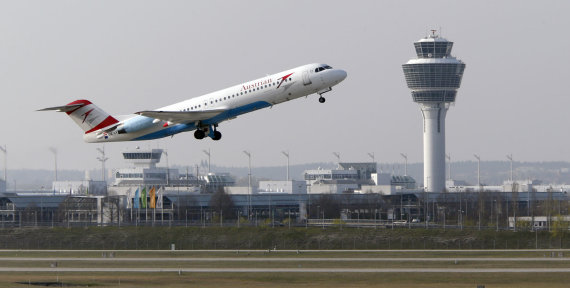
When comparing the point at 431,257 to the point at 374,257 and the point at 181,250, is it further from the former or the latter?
the point at 181,250

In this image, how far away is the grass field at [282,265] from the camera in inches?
3814

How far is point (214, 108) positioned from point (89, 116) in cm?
1517

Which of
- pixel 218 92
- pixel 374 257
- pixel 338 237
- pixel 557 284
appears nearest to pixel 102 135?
pixel 218 92

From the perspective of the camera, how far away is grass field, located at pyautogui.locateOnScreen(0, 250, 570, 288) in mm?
96875

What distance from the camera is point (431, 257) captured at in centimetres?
12662

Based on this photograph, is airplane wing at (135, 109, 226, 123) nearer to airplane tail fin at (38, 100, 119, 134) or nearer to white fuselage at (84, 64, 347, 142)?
white fuselage at (84, 64, 347, 142)

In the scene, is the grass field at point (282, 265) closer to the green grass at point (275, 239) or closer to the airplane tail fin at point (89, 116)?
the green grass at point (275, 239)

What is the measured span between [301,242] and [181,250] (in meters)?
19.1

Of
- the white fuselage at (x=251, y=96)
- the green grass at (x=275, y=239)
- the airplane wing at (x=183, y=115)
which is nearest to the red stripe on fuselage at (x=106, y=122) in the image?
the white fuselage at (x=251, y=96)

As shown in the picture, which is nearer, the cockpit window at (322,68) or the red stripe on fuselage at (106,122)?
the cockpit window at (322,68)

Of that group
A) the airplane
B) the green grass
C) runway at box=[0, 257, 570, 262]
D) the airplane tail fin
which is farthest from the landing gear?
the green grass

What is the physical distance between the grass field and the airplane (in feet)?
47.0

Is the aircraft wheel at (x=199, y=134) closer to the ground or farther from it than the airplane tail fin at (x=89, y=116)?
closer to the ground

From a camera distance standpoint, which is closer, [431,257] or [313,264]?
[313,264]
